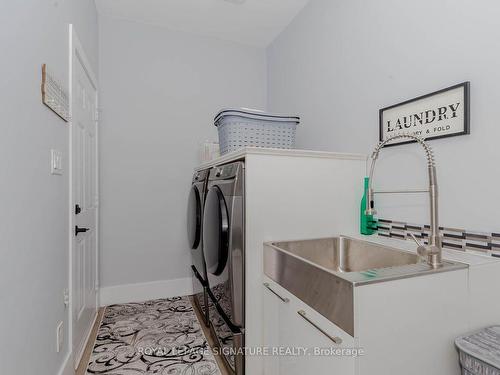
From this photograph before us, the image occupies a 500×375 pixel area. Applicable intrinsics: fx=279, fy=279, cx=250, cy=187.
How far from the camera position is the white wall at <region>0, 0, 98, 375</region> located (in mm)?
Result: 951

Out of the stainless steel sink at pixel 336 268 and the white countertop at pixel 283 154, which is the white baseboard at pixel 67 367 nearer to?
the stainless steel sink at pixel 336 268

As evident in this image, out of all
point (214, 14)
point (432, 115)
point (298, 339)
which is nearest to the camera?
point (298, 339)

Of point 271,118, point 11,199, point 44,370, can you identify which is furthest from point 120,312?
point 271,118

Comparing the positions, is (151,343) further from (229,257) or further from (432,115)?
(432,115)

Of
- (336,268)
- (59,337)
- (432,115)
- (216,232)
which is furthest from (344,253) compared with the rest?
(59,337)

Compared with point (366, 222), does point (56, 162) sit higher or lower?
higher

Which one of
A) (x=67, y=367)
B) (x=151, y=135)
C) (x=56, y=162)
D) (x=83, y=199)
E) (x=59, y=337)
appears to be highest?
(x=151, y=135)

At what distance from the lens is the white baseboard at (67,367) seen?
1.48 m

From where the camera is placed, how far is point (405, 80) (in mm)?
1565

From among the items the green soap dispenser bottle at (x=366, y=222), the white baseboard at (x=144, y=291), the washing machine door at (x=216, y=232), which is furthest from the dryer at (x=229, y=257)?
the white baseboard at (x=144, y=291)

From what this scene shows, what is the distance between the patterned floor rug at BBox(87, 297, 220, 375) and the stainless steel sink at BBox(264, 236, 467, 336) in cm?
88

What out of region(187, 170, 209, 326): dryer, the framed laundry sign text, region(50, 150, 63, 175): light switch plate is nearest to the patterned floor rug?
region(187, 170, 209, 326): dryer

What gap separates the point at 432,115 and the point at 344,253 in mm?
883

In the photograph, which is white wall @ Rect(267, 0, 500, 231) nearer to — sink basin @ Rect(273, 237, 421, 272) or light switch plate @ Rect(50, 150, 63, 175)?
sink basin @ Rect(273, 237, 421, 272)
